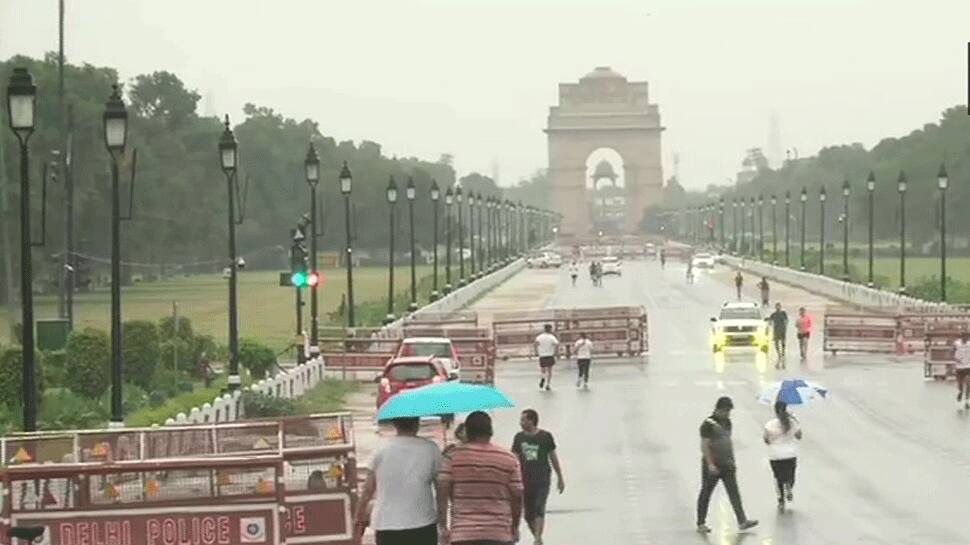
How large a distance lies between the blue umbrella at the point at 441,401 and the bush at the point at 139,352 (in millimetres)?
25796

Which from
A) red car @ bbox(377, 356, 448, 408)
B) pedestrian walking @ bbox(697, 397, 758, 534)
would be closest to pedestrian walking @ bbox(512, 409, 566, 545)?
pedestrian walking @ bbox(697, 397, 758, 534)

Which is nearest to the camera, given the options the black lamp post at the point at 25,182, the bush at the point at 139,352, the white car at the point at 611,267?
the black lamp post at the point at 25,182

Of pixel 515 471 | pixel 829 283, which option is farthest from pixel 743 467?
pixel 829 283

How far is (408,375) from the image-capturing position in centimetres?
3388

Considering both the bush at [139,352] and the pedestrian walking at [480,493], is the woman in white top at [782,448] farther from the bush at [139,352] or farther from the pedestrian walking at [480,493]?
the bush at [139,352]

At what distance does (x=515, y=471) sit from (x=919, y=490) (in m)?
11.8

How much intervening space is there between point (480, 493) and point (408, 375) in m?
20.7

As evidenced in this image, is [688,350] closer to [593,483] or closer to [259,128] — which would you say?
[593,483]

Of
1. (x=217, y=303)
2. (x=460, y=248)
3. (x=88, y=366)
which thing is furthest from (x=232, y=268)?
(x=460, y=248)

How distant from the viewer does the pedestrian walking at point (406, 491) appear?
1306cm

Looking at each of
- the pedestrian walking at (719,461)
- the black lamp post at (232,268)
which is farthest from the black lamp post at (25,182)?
the black lamp post at (232,268)

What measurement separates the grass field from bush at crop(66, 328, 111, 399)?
18.0 meters

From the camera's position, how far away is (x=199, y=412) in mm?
30484

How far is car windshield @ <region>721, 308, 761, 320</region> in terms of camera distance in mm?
53500
